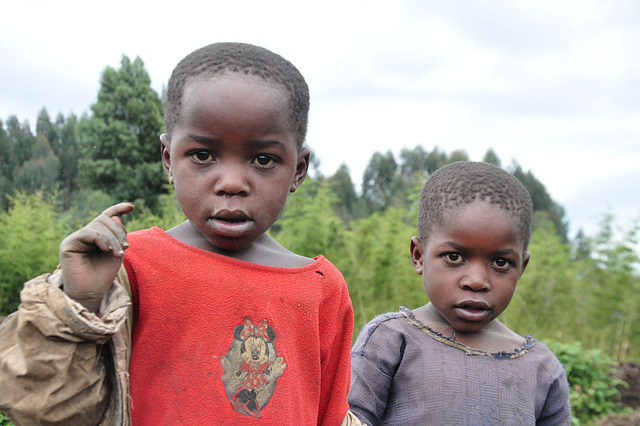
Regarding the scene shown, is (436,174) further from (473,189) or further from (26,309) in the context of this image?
(26,309)

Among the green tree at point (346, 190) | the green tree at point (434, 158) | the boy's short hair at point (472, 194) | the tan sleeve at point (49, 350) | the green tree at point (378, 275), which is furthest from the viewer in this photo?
the green tree at point (434, 158)

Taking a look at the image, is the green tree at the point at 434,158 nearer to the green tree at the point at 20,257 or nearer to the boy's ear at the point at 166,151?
the green tree at the point at 20,257

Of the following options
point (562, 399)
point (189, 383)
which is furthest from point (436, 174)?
point (189, 383)

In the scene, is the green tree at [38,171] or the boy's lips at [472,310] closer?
the boy's lips at [472,310]

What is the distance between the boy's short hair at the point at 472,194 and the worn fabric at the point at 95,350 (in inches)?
28.1

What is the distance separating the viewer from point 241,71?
148 centimetres

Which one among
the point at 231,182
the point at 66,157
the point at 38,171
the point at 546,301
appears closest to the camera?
the point at 231,182

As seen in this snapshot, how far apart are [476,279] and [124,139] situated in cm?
1647

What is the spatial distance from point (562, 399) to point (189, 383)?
151cm

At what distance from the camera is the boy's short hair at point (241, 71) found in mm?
1492

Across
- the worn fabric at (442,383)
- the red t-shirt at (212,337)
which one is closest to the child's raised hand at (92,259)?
the red t-shirt at (212,337)

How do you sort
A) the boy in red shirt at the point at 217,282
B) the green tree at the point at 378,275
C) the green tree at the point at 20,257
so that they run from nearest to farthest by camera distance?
the boy in red shirt at the point at 217,282, the green tree at the point at 20,257, the green tree at the point at 378,275

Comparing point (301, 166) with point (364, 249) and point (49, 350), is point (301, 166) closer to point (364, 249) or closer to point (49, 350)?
point (49, 350)

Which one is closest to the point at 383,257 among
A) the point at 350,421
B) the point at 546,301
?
the point at 546,301
